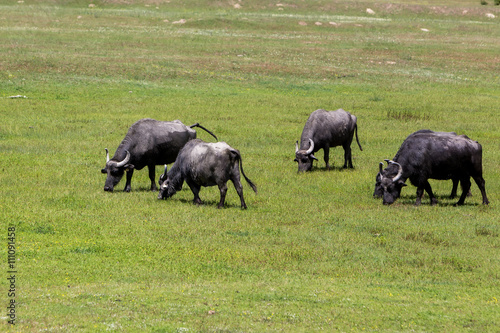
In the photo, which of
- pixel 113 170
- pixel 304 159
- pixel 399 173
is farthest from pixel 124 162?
pixel 399 173

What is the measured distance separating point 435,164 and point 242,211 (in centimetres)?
617

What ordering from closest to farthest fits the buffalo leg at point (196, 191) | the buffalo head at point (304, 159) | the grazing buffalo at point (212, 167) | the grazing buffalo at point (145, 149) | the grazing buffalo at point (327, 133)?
the grazing buffalo at point (212, 167) → the buffalo leg at point (196, 191) → the grazing buffalo at point (145, 149) → the buffalo head at point (304, 159) → the grazing buffalo at point (327, 133)

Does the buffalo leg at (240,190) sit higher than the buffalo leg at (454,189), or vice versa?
the buffalo leg at (240,190)

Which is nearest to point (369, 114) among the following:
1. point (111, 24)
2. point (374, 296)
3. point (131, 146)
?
point (131, 146)

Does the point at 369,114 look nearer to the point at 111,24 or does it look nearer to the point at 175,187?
the point at 175,187

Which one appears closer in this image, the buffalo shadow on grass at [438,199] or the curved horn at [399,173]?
the curved horn at [399,173]

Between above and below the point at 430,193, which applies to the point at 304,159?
below

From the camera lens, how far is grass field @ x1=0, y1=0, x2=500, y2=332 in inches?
461

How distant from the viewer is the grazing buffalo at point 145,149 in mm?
21875

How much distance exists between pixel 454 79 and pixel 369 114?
17.3 metres

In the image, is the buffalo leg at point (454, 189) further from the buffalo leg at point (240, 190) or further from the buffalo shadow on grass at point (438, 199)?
the buffalo leg at point (240, 190)

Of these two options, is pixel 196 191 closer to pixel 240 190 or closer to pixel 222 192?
pixel 222 192

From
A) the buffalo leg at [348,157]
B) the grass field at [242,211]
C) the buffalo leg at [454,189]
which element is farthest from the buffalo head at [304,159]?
the buffalo leg at [454,189]

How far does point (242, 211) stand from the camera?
63.0 ft
